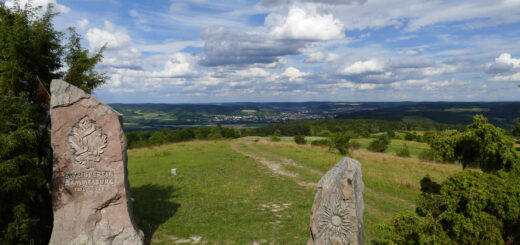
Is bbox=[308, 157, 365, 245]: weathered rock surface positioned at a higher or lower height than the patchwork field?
higher

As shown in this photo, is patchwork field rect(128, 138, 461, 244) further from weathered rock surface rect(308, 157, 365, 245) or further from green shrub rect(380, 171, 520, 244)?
green shrub rect(380, 171, 520, 244)

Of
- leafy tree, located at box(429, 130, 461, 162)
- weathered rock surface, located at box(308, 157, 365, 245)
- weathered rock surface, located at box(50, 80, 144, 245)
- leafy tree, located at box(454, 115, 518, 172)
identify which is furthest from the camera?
weathered rock surface, located at box(50, 80, 144, 245)

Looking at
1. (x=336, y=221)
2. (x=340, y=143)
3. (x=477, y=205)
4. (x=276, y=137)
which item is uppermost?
(x=477, y=205)

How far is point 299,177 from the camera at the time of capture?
68.7 ft

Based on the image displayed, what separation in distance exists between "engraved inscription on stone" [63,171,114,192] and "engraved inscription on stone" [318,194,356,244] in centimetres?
690

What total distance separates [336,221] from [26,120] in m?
9.64

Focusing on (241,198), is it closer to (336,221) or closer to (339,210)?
(336,221)

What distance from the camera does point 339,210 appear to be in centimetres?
733

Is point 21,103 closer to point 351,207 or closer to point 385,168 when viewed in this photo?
point 351,207

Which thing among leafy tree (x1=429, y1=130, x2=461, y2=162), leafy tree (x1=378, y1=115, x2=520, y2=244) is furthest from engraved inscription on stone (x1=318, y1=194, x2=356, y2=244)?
leafy tree (x1=429, y1=130, x2=461, y2=162)

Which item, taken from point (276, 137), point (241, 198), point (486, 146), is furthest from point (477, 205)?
point (276, 137)

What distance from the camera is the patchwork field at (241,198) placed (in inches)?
422

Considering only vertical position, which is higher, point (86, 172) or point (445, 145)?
point (445, 145)

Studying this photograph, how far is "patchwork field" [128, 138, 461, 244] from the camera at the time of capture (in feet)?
35.2
